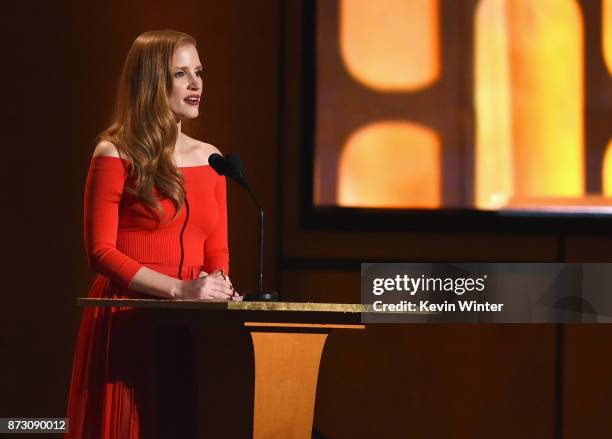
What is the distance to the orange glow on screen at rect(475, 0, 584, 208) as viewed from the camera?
3.97m

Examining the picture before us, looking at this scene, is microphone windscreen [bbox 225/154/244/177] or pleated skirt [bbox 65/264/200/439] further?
microphone windscreen [bbox 225/154/244/177]

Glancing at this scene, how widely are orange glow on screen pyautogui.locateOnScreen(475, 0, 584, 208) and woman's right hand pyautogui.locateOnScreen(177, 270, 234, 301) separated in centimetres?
211

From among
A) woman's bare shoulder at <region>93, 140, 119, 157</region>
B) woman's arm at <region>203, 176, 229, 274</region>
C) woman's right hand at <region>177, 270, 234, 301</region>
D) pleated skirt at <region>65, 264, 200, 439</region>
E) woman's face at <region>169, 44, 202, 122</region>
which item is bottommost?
pleated skirt at <region>65, 264, 200, 439</region>

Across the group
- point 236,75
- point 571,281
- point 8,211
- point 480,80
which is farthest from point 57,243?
point 571,281

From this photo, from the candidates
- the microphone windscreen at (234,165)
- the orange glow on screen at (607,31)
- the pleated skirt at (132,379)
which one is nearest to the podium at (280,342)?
the pleated skirt at (132,379)

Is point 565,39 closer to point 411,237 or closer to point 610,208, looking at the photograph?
point 610,208

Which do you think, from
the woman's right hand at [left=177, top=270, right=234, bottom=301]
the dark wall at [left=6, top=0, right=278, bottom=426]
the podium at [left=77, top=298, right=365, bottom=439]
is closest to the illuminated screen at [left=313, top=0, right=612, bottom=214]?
the dark wall at [left=6, top=0, right=278, bottom=426]

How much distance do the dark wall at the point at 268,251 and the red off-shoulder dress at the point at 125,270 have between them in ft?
4.67

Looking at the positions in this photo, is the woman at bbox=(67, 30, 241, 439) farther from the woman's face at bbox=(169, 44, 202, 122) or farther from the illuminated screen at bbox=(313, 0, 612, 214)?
the illuminated screen at bbox=(313, 0, 612, 214)

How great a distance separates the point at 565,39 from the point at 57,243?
7.55 ft

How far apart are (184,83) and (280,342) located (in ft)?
2.86

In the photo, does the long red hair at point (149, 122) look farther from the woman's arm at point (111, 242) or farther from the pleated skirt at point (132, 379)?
the pleated skirt at point (132, 379)

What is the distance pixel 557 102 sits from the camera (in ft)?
13.2

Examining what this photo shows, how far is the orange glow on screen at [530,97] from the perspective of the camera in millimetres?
3975
